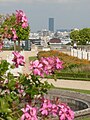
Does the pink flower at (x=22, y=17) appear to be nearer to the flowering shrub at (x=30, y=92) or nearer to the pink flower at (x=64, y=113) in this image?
the flowering shrub at (x=30, y=92)

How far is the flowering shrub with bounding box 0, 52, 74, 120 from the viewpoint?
3.51 metres

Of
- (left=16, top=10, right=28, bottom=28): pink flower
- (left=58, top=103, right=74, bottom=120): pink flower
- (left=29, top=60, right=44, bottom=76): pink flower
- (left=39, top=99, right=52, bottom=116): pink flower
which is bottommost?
(left=58, top=103, right=74, bottom=120): pink flower

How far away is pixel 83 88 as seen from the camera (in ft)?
62.2

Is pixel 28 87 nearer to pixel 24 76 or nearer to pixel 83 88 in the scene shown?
pixel 24 76

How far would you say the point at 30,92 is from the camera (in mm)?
3660

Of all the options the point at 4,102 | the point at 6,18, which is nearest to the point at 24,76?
the point at 4,102

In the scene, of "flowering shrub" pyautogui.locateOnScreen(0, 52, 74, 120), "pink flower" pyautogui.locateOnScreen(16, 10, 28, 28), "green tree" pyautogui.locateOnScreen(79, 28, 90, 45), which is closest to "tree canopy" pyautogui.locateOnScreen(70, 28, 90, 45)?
"green tree" pyautogui.locateOnScreen(79, 28, 90, 45)

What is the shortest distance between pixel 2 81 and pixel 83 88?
1547 centimetres

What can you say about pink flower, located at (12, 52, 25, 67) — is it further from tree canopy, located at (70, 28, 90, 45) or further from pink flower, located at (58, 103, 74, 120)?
tree canopy, located at (70, 28, 90, 45)

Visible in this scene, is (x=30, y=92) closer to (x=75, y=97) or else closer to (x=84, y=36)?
(x=75, y=97)

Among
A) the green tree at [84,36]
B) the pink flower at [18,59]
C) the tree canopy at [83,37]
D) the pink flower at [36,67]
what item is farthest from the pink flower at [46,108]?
the green tree at [84,36]

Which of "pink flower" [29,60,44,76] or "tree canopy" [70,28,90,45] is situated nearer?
"pink flower" [29,60,44,76]

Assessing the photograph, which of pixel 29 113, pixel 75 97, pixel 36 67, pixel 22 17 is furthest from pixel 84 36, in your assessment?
pixel 29 113

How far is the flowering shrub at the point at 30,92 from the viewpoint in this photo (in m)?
3.51
